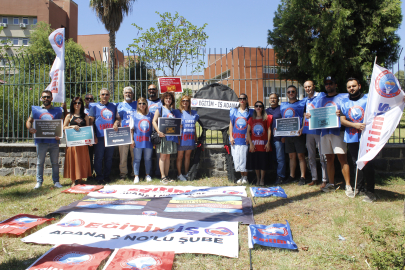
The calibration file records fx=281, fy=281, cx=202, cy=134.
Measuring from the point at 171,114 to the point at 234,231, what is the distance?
11.6ft

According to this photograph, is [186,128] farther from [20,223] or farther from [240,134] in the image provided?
[20,223]

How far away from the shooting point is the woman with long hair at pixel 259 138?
6.06 m

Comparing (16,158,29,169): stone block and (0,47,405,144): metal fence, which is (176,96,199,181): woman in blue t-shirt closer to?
(0,47,405,144): metal fence

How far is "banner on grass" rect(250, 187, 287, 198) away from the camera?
5.10m

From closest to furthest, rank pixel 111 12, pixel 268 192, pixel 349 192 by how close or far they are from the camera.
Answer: pixel 349 192 < pixel 268 192 < pixel 111 12

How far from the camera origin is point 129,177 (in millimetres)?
6875

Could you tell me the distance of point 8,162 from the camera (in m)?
7.59

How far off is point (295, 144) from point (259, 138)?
0.76 meters

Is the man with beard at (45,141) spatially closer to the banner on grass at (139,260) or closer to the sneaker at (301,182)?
the banner on grass at (139,260)

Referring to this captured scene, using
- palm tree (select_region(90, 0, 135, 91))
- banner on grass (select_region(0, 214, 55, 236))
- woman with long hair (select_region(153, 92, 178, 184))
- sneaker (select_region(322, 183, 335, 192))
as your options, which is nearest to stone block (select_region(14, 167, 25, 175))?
woman with long hair (select_region(153, 92, 178, 184))

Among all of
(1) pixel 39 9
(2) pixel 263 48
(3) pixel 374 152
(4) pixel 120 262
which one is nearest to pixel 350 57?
(2) pixel 263 48

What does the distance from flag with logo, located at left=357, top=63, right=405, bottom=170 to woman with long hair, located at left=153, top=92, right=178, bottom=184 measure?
3674mm

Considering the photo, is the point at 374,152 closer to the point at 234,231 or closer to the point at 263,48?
the point at 234,231

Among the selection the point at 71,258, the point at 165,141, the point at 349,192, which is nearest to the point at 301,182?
the point at 349,192
